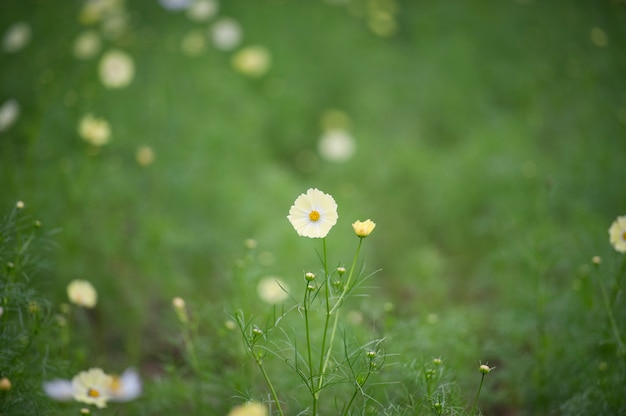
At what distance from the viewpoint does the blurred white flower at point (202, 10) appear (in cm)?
382

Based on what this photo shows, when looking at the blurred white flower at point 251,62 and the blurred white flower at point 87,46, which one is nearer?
the blurred white flower at point 87,46

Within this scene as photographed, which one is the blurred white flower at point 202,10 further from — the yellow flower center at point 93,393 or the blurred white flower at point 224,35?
the yellow flower center at point 93,393

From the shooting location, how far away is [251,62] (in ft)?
11.4

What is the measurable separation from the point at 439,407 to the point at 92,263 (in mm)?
1861

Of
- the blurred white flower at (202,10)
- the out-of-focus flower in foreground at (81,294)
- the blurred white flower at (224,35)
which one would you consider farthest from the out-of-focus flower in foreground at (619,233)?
the blurred white flower at (202,10)

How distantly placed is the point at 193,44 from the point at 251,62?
43 cm

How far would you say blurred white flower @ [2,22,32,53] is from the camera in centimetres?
343

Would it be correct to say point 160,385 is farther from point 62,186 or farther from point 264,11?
point 264,11

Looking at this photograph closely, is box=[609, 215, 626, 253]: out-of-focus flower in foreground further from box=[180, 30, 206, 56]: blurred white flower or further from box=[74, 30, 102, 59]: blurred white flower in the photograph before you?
box=[74, 30, 102, 59]: blurred white flower

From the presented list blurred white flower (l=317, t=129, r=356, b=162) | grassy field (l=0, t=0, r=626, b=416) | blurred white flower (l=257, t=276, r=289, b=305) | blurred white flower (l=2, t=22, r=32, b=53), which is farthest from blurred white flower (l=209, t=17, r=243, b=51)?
blurred white flower (l=257, t=276, r=289, b=305)

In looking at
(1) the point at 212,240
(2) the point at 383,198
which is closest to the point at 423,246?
(2) the point at 383,198

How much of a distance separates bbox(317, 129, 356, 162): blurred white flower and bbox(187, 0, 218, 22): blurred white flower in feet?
4.76

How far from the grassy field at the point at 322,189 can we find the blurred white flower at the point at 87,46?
0.9 inches

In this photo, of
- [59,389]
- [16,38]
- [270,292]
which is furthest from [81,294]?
[16,38]
